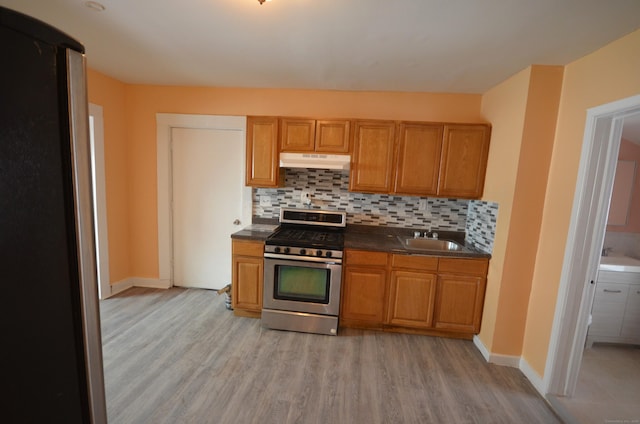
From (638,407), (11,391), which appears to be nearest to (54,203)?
(11,391)

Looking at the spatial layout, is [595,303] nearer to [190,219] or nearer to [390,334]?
[390,334]

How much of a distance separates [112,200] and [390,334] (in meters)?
3.34

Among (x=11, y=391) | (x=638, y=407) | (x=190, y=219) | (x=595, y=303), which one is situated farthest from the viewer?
(x=190, y=219)

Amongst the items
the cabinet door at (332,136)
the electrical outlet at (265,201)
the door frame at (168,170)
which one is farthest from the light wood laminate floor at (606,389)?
the door frame at (168,170)

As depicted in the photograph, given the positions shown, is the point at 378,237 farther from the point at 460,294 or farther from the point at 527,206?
the point at 527,206

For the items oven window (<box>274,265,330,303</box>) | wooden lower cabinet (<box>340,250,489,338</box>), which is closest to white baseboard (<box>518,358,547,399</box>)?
wooden lower cabinet (<box>340,250,489,338</box>)

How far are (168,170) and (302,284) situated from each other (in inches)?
82.0

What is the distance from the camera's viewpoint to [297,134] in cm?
283

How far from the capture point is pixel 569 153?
1.96 m

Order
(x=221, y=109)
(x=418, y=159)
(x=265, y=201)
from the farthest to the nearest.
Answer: (x=265, y=201), (x=221, y=109), (x=418, y=159)

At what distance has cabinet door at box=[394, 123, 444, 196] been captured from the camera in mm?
2697

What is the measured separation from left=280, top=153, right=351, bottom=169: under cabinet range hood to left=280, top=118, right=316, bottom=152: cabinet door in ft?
0.28

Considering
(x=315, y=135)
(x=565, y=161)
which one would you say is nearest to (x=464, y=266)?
(x=565, y=161)

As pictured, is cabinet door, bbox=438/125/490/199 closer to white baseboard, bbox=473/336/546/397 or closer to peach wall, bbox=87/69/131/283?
white baseboard, bbox=473/336/546/397
